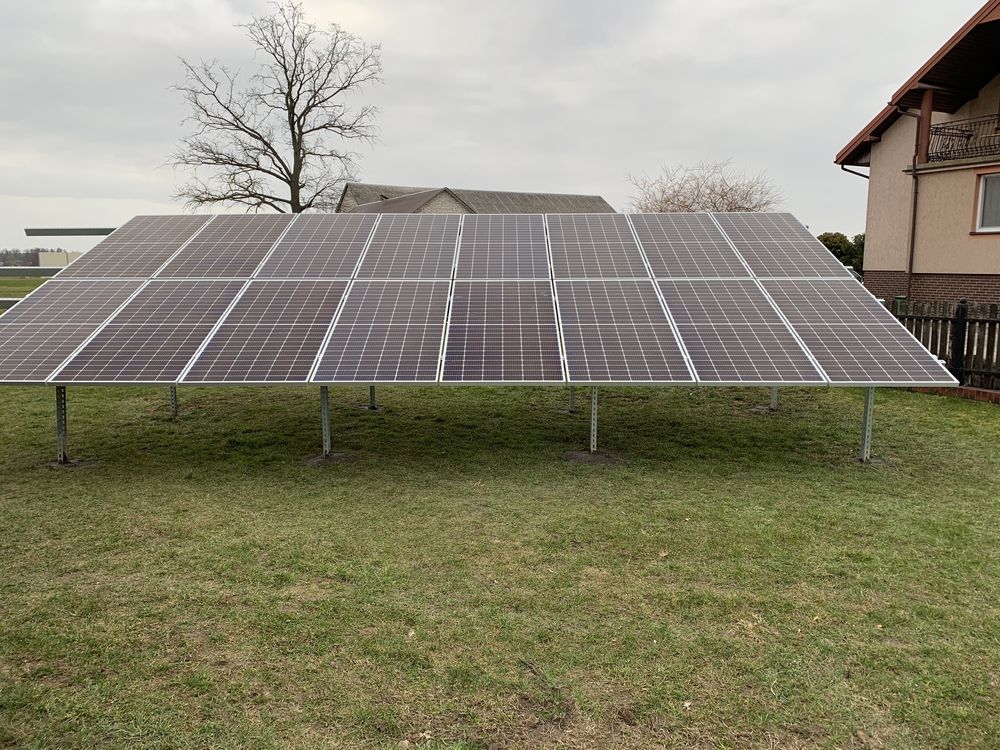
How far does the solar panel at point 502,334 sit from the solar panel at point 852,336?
3.29 m

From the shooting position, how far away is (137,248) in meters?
12.0

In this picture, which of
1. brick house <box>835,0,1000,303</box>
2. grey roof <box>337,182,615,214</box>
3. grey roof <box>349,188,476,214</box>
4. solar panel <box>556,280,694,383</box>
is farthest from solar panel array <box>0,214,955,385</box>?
grey roof <box>337,182,615,214</box>

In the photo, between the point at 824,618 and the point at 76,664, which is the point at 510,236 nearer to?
the point at 824,618

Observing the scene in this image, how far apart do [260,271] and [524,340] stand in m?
4.48

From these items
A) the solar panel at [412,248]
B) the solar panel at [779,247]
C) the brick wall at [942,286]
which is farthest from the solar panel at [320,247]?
the brick wall at [942,286]

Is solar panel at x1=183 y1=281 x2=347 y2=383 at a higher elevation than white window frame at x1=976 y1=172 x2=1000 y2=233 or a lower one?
lower

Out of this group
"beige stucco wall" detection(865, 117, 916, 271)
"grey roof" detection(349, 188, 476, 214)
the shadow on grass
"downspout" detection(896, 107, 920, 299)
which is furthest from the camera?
"grey roof" detection(349, 188, 476, 214)

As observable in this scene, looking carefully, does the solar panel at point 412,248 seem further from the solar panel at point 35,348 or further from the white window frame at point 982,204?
the white window frame at point 982,204

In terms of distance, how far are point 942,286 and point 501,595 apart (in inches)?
927

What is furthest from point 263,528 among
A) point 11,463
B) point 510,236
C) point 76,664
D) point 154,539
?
point 510,236

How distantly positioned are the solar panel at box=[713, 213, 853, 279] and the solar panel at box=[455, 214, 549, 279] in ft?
10.7

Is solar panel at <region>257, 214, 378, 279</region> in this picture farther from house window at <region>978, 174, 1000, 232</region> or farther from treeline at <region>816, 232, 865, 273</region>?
treeline at <region>816, 232, 865, 273</region>

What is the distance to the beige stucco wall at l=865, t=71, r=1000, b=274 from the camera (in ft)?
74.2

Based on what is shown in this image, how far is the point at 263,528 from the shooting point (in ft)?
23.9
